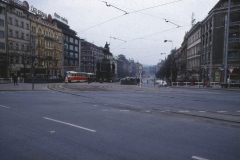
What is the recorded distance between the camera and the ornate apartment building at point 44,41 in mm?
54719

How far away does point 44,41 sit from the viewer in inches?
2331

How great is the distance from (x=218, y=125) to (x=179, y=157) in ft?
11.5

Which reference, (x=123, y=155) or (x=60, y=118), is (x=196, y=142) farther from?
(x=60, y=118)

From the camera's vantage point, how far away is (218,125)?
677cm

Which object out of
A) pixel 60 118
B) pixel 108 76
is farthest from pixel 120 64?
pixel 60 118

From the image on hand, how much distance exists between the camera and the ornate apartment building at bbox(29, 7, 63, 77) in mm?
54719

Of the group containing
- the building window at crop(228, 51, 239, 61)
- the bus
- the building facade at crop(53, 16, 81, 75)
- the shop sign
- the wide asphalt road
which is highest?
the shop sign

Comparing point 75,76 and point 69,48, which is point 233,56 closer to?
point 75,76

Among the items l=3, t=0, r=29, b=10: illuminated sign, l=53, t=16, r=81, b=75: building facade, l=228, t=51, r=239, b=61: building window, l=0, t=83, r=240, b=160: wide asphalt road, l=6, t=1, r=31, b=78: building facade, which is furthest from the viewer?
l=53, t=16, r=81, b=75: building facade

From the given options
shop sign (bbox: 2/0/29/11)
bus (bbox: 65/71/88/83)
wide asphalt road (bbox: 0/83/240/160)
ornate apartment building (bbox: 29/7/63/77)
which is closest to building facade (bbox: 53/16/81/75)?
ornate apartment building (bbox: 29/7/63/77)

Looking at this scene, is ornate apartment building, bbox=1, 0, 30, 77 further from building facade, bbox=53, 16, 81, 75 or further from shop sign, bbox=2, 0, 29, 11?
building facade, bbox=53, 16, 81, 75

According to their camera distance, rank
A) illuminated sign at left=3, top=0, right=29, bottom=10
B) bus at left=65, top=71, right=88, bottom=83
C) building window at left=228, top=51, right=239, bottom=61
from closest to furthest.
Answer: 1. building window at left=228, top=51, right=239, bottom=61
2. bus at left=65, top=71, right=88, bottom=83
3. illuminated sign at left=3, top=0, right=29, bottom=10

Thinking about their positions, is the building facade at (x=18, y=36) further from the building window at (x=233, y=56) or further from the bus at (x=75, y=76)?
the building window at (x=233, y=56)

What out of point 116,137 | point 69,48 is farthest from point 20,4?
point 116,137
